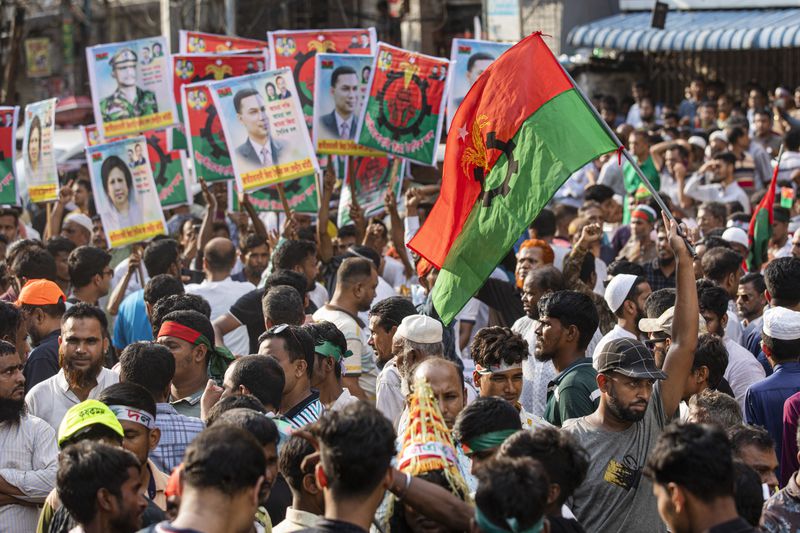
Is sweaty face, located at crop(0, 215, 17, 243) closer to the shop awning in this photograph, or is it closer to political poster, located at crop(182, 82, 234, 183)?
political poster, located at crop(182, 82, 234, 183)

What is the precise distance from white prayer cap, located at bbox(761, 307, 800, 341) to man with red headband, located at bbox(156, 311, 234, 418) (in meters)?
2.84

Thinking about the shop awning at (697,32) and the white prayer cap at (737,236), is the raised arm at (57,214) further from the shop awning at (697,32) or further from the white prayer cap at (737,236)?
the shop awning at (697,32)

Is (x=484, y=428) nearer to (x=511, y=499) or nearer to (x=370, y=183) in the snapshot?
(x=511, y=499)

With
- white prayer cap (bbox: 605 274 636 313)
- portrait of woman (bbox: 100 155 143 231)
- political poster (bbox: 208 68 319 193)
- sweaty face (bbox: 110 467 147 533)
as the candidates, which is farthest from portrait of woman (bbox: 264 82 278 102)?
sweaty face (bbox: 110 467 147 533)

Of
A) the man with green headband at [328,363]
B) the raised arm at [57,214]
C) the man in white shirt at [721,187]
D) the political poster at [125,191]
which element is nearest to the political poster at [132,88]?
the raised arm at [57,214]

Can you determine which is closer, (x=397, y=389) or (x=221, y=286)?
(x=397, y=389)

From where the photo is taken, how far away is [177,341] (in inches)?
257

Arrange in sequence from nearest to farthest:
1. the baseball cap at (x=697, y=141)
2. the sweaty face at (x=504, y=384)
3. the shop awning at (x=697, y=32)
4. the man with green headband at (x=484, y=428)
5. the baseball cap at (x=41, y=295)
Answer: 1. the man with green headband at (x=484, y=428)
2. the sweaty face at (x=504, y=384)
3. the baseball cap at (x=41, y=295)
4. the baseball cap at (x=697, y=141)
5. the shop awning at (x=697, y=32)

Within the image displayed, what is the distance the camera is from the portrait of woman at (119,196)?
11.0m

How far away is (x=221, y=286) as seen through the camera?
8859 millimetres

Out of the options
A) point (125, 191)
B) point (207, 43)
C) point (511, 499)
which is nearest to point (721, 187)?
point (207, 43)

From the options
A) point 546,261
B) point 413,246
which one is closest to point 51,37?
point 546,261

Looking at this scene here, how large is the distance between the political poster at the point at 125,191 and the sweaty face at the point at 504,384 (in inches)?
227

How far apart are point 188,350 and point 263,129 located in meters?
4.62
